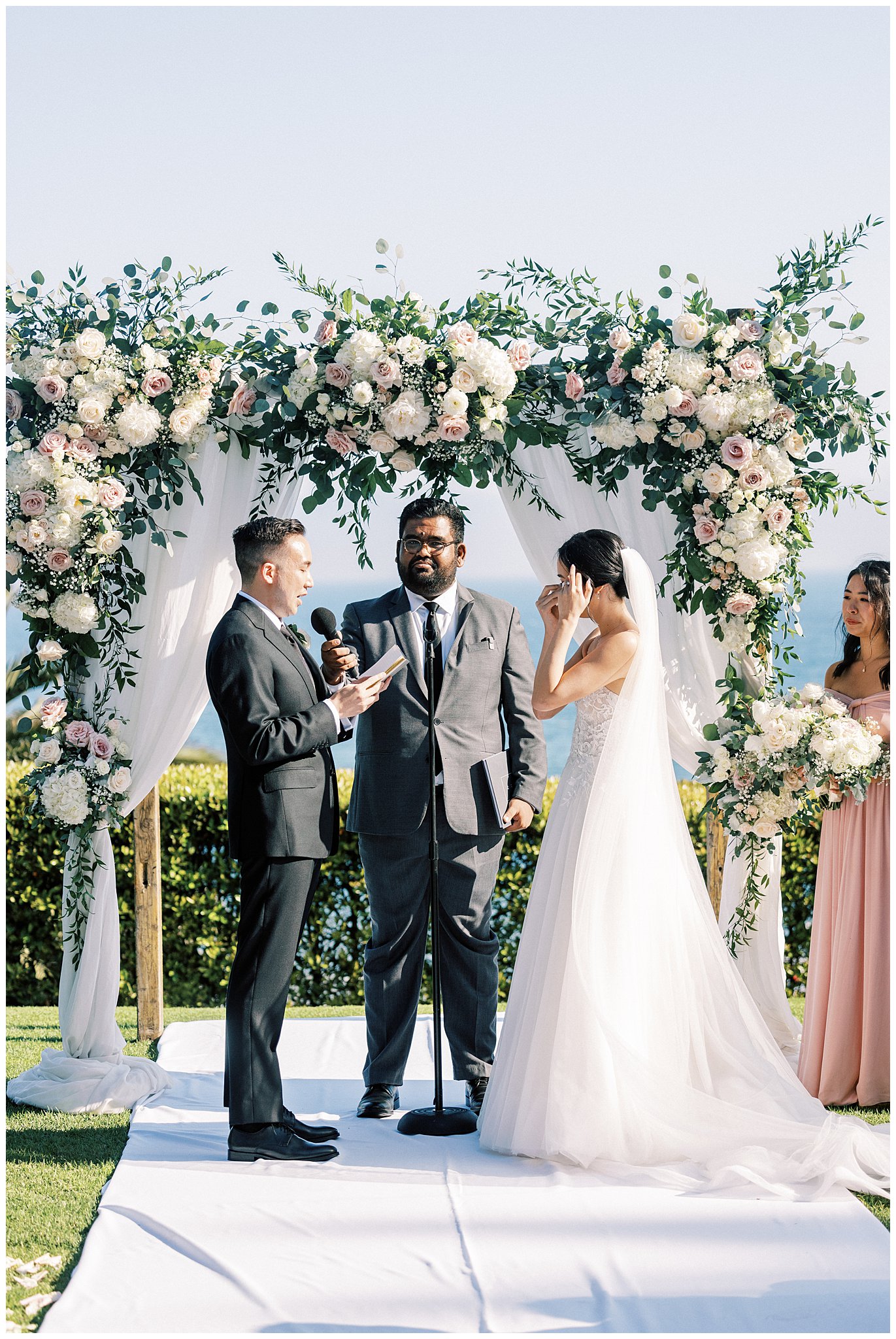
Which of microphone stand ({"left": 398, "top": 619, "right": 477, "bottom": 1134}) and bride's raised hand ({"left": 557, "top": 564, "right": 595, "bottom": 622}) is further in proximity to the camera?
microphone stand ({"left": 398, "top": 619, "right": 477, "bottom": 1134})

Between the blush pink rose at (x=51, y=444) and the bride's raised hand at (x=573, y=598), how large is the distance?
2138 millimetres

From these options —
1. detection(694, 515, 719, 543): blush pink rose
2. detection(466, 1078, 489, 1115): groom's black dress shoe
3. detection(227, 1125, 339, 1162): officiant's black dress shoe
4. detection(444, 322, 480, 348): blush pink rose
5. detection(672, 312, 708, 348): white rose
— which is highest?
detection(672, 312, 708, 348): white rose

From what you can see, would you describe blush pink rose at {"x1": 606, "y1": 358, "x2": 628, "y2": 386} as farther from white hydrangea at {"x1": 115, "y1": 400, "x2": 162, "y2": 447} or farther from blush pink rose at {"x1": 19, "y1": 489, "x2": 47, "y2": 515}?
blush pink rose at {"x1": 19, "y1": 489, "x2": 47, "y2": 515}

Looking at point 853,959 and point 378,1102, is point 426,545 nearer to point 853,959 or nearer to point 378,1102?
point 378,1102

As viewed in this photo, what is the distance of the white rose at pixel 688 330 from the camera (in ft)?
16.6

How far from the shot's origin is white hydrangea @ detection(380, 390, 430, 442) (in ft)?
A: 16.3

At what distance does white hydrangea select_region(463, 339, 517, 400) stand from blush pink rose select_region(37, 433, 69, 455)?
5.43 ft

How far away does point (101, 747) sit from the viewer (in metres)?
5.17

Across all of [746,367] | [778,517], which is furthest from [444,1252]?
[746,367]

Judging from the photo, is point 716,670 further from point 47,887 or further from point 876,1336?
point 47,887

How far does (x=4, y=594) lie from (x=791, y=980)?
4.96 metres

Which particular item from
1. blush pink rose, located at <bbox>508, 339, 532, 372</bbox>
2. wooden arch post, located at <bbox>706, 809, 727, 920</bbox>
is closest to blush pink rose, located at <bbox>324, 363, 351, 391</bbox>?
blush pink rose, located at <bbox>508, 339, 532, 372</bbox>

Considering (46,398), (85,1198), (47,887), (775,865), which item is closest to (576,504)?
(775,865)

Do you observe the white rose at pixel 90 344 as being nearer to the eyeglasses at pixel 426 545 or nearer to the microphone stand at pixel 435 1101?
the eyeglasses at pixel 426 545
